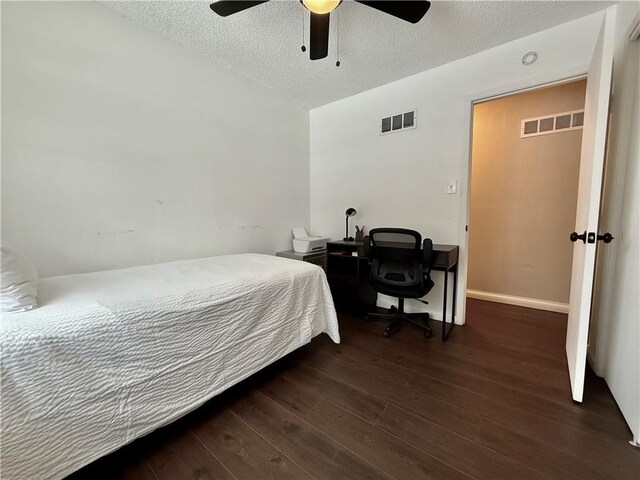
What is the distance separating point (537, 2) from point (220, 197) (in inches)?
113

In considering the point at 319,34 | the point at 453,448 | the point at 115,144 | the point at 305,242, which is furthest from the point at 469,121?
the point at 115,144

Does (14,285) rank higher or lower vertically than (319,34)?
lower

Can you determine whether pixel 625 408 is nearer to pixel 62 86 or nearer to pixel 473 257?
pixel 473 257

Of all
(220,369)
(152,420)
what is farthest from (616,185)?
(152,420)

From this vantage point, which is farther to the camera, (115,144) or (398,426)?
(115,144)

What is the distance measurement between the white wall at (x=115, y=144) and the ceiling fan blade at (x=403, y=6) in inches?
64.3

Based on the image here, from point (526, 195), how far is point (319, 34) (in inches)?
112

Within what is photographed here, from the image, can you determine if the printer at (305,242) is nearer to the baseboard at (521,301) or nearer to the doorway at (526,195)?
the doorway at (526,195)

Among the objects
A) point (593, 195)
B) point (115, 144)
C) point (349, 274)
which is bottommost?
point (349, 274)

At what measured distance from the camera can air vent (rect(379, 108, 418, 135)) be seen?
8.90ft

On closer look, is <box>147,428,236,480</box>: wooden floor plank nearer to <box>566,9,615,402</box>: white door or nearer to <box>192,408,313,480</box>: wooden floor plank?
<box>192,408,313,480</box>: wooden floor plank

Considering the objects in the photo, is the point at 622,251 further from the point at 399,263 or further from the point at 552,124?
the point at 552,124

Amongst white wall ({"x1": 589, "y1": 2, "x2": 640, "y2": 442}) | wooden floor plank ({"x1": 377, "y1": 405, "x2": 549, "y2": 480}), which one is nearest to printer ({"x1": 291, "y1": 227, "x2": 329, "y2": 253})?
wooden floor plank ({"x1": 377, "y1": 405, "x2": 549, "y2": 480})

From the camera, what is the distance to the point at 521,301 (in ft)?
10.0
